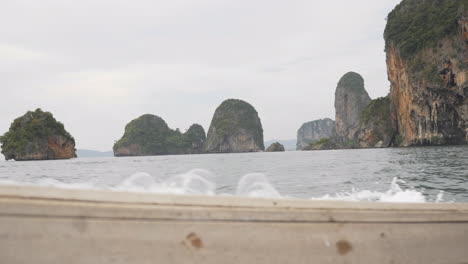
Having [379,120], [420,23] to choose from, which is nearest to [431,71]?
[420,23]

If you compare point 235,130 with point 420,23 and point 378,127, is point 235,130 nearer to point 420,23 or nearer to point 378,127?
point 378,127

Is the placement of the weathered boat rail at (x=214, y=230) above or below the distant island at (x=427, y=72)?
below

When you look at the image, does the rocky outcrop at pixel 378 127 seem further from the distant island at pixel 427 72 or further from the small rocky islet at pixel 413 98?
the distant island at pixel 427 72

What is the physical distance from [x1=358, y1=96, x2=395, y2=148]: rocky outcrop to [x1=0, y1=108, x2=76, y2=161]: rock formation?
77.4 m

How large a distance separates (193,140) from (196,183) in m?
162

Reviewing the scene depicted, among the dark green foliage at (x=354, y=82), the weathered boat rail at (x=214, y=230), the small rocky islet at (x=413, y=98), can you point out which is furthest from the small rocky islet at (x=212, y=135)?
the weathered boat rail at (x=214, y=230)

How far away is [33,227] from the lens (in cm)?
119

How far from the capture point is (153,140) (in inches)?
6097

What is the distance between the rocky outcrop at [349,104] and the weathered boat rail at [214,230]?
160 metres

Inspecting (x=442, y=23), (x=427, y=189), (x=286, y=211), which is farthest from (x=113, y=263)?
(x=442, y=23)

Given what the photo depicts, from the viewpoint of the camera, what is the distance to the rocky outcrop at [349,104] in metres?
157

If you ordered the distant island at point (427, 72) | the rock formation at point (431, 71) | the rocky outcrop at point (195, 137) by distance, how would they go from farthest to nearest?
1. the rocky outcrop at point (195, 137)
2. the distant island at point (427, 72)
3. the rock formation at point (431, 71)

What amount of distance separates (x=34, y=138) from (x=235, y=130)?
295 feet

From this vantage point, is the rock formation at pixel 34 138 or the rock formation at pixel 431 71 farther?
the rock formation at pixel 34 138
